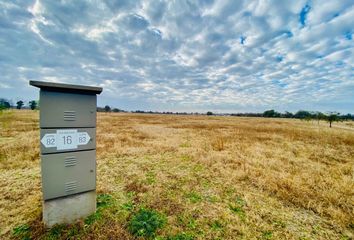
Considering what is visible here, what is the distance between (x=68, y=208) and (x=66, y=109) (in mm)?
1665

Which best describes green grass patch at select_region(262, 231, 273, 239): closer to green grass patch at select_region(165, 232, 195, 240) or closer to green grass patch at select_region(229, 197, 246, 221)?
green grass patch at select_region(229, 197, 246, 221)

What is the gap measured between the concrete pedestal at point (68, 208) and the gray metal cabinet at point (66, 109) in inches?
49.0

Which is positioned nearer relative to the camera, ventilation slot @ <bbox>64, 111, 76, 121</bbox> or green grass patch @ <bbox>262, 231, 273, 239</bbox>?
ventilation slot @ <bbox>64, 111, 76, 121</bbox>

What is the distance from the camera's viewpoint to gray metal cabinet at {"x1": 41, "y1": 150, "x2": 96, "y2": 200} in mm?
2631

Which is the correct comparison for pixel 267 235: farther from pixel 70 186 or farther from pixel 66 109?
pixel 66 109

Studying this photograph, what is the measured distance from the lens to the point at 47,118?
2543 mm

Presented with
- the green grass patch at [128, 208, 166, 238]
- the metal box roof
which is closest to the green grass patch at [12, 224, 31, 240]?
the green grass patch at [128, 208, 166, 238]

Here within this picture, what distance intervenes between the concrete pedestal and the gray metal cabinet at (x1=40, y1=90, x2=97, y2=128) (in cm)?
124

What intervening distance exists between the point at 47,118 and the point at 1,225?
2.08 meters

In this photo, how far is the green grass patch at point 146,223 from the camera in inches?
111

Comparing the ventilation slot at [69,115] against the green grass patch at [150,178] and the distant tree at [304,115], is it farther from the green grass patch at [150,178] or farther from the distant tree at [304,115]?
the distant tree at [304,115]

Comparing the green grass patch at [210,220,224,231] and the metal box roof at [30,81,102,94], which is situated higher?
the metal box roof at [30,81,102,94]

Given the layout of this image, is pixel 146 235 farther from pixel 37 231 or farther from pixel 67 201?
pixel 37 231

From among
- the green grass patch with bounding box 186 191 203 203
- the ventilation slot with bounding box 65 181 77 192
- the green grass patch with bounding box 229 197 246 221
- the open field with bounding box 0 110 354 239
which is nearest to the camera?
the ventilation slot with bounding box 65 181 77 192
